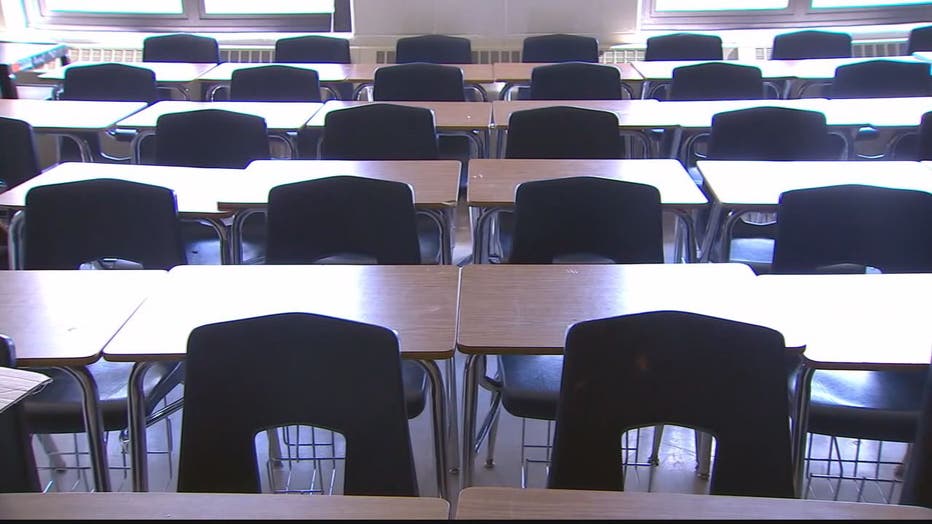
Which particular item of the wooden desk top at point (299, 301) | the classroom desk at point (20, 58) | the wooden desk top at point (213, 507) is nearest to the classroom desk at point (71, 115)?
the classroom desk at point (20, 58)

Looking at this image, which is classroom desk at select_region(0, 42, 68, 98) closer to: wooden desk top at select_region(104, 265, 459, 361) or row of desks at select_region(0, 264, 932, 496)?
row of desks at select_region(0, 264, 932, 496)

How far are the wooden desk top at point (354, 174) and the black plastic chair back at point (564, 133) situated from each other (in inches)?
14.9

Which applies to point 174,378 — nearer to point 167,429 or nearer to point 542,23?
point 167,429

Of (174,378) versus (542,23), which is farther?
(542,23)

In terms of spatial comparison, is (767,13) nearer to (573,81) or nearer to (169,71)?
(573,81)

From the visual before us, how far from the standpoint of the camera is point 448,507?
1023 millimetres

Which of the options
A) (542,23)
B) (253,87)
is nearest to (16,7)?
(253,87)

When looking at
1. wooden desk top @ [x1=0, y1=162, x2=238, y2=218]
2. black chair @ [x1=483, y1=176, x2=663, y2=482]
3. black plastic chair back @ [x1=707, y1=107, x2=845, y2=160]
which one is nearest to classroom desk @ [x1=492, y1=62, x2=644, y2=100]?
black plastic chair back @ [x1=707, y1=107, x2=845, y2=160]

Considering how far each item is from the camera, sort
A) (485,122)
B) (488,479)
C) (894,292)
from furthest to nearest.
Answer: (485,122)
(488,479)
(894,292)

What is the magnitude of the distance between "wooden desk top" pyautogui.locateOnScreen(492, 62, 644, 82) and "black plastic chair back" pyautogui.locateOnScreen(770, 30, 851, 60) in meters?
1.09

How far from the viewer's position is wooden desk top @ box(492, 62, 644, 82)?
456 cm

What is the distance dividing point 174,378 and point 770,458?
4.64 ft

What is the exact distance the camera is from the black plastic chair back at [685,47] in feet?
17.1

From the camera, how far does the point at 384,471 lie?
143 cm
